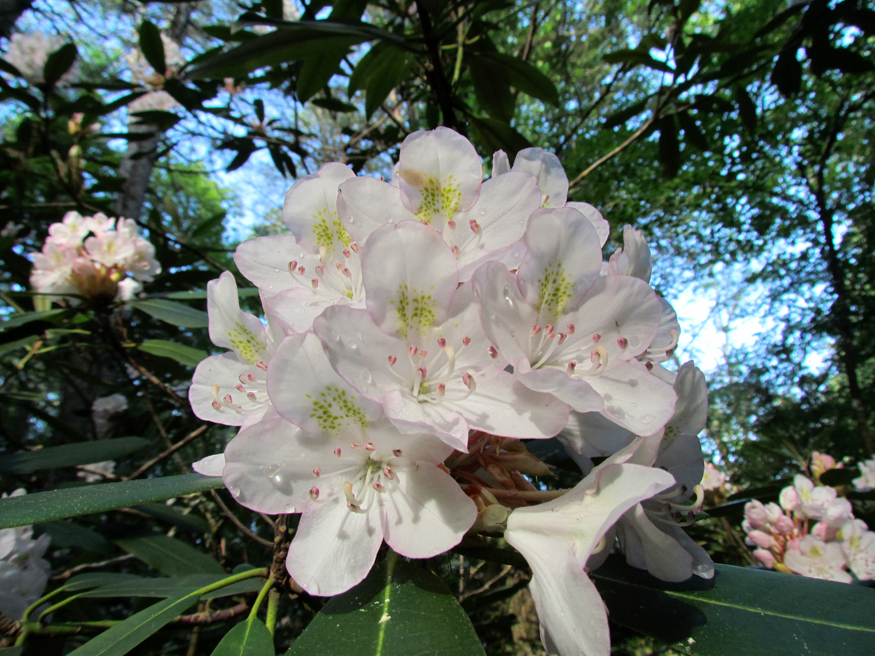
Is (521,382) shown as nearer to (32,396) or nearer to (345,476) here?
(345,476)

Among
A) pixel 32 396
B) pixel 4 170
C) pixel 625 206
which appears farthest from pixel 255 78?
pixel 625 206

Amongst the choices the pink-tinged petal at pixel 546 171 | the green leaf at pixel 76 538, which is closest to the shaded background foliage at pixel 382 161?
the green leaf at pixel 76 538

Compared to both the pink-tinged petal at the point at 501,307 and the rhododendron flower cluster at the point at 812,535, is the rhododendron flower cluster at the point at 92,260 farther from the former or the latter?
the rhododendron flower cluster at the point at 812,535

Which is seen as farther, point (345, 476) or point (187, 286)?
point (187, 286)

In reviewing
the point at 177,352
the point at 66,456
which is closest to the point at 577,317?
the point at 66,456

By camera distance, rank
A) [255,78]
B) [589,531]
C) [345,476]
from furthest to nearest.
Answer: [255,78], [345,476], [589,531]

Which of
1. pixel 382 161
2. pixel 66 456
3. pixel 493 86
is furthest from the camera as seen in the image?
pixel 382 161

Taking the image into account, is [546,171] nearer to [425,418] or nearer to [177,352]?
[425,418]
